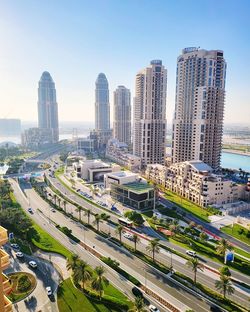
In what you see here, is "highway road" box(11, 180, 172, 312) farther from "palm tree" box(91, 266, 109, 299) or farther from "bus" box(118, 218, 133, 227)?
"bus" box(118, 218, 133, 227)

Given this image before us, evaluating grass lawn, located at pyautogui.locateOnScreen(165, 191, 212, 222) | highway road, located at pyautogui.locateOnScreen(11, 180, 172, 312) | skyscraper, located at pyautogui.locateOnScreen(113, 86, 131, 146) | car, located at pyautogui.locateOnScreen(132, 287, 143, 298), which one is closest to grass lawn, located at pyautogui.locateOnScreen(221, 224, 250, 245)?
grass lawn, located at pyautogui.locateOnScreen(165, 191, 212, 222)

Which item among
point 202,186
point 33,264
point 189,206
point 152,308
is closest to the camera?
point 152,308

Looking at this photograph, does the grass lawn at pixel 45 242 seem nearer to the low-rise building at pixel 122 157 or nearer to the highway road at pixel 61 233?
the highway road at pixel 61 233

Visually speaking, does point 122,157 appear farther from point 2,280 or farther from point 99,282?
point 2,280

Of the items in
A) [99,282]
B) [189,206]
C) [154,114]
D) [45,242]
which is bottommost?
[189,206]

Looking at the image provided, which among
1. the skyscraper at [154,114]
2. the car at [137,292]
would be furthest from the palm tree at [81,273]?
the skyscraper at [154,114]

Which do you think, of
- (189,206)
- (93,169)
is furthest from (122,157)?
(189,206)

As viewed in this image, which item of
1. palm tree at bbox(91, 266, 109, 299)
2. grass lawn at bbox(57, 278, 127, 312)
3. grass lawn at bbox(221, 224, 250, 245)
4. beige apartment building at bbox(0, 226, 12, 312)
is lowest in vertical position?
grass lawn at bbox(221, 224, 250, 245)

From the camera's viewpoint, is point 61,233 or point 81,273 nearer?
point 81,273
